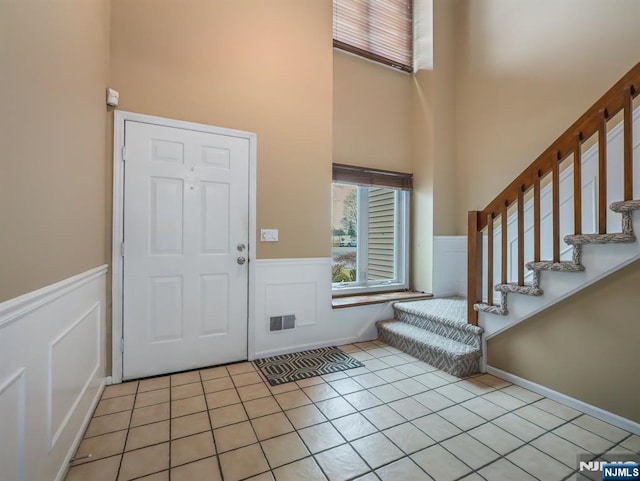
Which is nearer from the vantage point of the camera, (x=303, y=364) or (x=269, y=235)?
(x=303, y=364)

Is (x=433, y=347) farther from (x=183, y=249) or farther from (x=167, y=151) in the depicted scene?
(x=167, y=151)

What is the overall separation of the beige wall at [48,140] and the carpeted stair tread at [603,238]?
109 inches

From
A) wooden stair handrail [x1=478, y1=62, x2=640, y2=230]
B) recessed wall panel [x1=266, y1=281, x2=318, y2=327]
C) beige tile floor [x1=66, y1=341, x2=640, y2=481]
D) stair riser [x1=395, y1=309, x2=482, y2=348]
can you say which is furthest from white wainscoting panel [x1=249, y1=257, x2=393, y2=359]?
Answer: wooden stair handrail [x1=478, y1=62, x2=640, y2=230]

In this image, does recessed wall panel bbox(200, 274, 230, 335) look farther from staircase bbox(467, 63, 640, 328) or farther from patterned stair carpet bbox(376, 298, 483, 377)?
staircase bbox(467, 63, 640, 328)

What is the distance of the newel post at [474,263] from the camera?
2.50 meters

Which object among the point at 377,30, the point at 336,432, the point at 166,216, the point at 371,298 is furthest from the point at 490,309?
the point at 377,30

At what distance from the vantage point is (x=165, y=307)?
245 cm

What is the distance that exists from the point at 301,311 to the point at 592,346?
7.18 ft

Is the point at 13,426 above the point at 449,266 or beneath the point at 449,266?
beneath

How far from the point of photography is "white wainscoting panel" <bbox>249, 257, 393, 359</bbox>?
2807mm

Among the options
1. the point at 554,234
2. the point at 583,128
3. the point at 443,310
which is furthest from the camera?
the point at 443,310

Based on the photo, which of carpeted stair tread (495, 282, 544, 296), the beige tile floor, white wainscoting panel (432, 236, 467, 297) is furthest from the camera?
white wainscoting panel (432, 236, 467, 297)

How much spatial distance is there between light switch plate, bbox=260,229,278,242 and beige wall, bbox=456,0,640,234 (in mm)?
2393

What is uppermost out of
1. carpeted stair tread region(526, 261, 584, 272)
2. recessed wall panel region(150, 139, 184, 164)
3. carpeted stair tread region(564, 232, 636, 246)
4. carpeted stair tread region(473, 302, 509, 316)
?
recessed wall panel region(150, 139, 184, 164)
